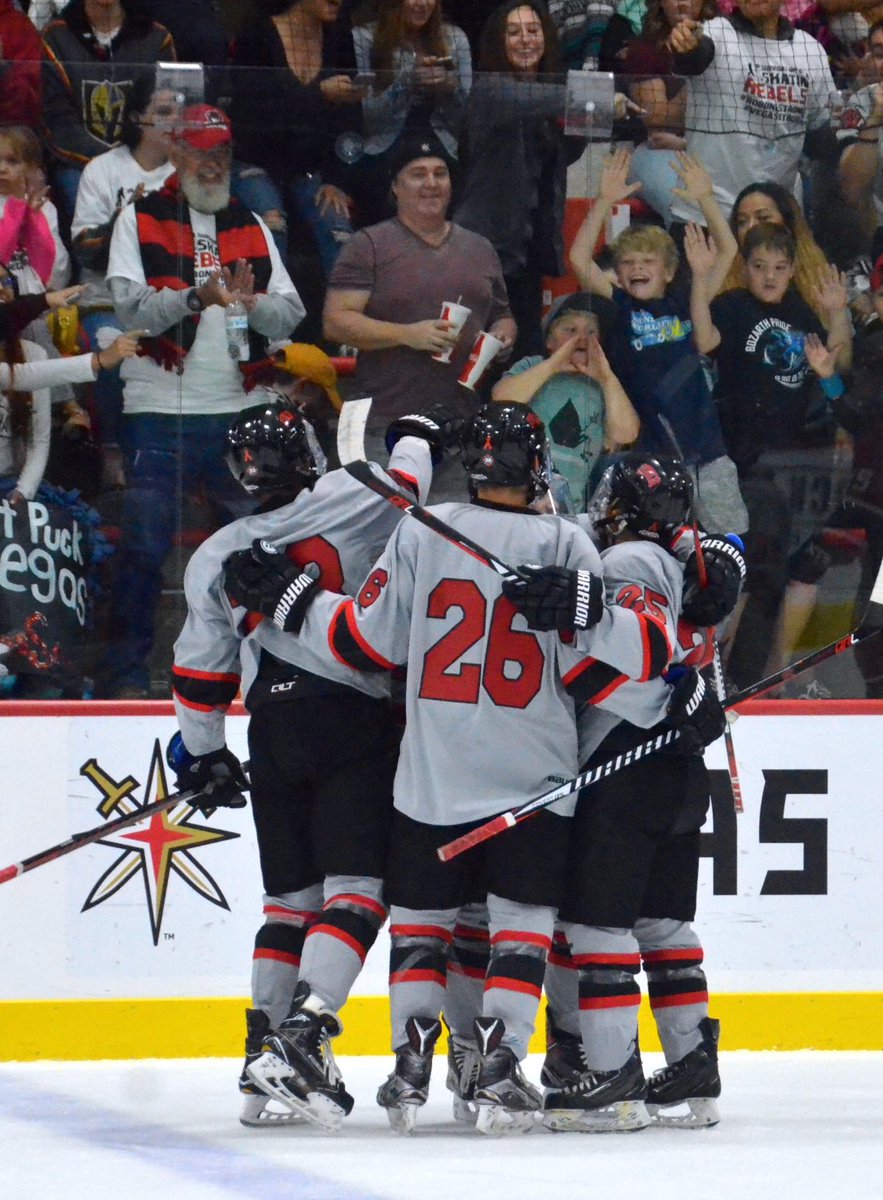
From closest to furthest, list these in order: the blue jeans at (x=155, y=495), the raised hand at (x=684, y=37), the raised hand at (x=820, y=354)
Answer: the blue jeans at (x=155, y=495) < the raised hand at (x=820, y=354) < the raised hand at (x=684, y=37)

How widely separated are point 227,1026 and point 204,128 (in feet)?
7.11

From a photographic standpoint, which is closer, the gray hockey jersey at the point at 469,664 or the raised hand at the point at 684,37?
the gray hockey jersey at the point at 469,664

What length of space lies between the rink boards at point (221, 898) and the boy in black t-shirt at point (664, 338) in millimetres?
733

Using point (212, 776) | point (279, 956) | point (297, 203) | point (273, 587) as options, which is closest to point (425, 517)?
point (273, 587)

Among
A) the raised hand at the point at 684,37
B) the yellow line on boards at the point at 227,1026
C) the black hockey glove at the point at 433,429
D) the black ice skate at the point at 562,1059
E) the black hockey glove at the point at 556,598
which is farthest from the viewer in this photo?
the raised hand at the point at 684,37

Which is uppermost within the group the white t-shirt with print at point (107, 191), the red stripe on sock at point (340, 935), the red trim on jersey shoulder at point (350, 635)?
the white t-shirt with print at point (107, 191)

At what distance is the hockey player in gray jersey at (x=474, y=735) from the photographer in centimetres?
308

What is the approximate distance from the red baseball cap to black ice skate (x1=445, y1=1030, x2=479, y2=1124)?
232cm

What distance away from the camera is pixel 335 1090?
306 centimetres

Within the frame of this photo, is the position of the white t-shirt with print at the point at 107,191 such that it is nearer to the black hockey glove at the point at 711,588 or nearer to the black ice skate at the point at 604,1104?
the black hockey glove at the point at 711,588

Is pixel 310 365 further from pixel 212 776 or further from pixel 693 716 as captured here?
pixel 693 716

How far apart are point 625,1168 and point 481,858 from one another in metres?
0.61

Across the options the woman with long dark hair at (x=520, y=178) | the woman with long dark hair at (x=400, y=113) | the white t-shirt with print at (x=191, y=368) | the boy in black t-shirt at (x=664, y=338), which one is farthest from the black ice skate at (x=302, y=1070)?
the woman with long dark hair at (x=400, y=113)

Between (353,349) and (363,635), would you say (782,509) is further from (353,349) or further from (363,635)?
(363,635)
